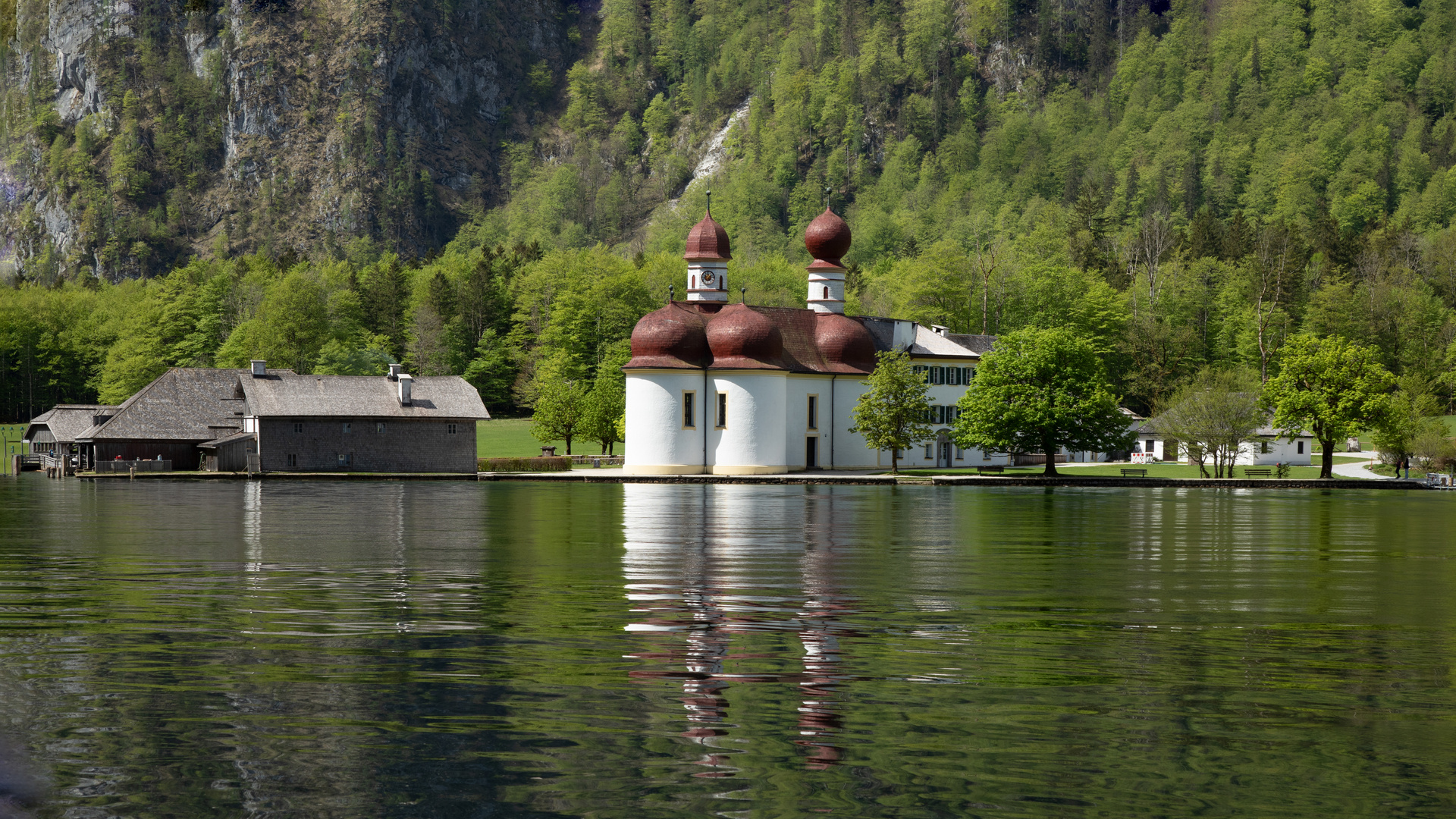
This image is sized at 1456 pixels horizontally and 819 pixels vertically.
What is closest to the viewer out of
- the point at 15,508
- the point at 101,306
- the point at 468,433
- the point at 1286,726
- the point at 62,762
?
the point at 62,762

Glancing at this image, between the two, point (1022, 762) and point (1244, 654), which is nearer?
point (1022, 762)

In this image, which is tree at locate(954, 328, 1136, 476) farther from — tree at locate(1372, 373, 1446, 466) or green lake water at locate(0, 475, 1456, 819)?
green lake water at locate(0, 475, 1456, 819)

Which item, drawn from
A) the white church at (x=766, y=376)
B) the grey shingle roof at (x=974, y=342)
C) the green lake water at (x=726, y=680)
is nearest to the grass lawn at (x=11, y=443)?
the white church at (x=766, y=376)

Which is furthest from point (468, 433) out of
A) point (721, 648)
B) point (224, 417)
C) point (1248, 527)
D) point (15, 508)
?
point (721, 648)

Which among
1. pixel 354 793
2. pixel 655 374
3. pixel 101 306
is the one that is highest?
pixel 101 306

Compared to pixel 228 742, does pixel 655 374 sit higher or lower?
higher

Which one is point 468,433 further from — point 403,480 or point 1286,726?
point 1286,726

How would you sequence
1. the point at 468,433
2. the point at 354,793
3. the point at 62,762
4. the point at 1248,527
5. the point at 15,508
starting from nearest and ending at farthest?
the point at 354,793, the point at 62,762, the point at 1248,527, the point at 15,508, the point at 468,433

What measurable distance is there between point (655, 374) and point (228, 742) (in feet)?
239

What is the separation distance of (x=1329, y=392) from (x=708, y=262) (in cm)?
3566

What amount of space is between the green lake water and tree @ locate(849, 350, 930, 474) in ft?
169

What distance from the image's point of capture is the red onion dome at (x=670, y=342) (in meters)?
85.6

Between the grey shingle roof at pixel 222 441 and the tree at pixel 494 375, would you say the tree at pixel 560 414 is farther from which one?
the tree at pixel 494 375

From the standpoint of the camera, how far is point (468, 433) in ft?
304
